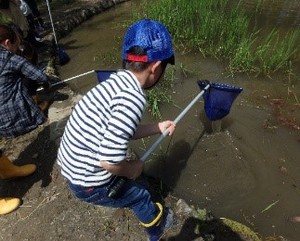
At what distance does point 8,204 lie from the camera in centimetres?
282

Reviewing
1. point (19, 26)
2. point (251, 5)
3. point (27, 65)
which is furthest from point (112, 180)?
point (251, 5)

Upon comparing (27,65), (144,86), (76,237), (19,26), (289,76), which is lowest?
(289,76)

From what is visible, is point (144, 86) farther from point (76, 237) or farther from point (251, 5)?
point (251, 5)

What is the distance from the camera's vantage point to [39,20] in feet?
22.1

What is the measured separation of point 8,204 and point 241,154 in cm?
240

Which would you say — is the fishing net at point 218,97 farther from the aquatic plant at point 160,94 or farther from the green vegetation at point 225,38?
the green vegetation at point 225,38

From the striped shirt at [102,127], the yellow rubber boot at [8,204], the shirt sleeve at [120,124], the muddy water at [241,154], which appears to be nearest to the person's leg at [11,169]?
the yellow rubber boot at [8,204]

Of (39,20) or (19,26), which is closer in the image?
(19,26)

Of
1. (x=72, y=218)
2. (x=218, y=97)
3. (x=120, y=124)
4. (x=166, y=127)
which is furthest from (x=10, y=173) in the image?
(x=218, y=97)

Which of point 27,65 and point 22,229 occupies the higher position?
point 27,65

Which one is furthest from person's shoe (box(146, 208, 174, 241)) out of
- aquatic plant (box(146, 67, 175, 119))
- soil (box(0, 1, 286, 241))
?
aquatic plant (box(146, 67, 175, 119))

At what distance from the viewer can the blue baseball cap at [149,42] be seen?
151cm

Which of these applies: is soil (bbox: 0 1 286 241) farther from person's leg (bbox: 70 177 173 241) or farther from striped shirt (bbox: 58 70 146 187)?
striped shirt (bbox: 58 70 146 187)

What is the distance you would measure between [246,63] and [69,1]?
559 centimetres
